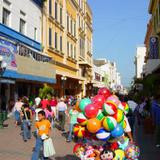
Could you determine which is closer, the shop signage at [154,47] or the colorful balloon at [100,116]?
the colorful balloon at [100,116]

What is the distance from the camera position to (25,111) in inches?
581

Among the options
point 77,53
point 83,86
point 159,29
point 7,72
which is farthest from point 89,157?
point 83,86

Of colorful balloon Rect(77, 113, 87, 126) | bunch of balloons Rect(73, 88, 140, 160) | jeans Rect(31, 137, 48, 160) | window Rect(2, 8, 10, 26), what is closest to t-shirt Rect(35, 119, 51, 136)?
jeans Rect(31, 137, 48, 160)

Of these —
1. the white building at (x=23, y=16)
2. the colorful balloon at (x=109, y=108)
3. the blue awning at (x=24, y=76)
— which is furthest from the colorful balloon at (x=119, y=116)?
the white building at (x=23, y=16)

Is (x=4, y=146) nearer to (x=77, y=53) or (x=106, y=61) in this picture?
(x=77, y=53)

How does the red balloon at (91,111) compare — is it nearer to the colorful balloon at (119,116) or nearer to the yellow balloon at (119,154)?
the colorful balloon at (119,116)

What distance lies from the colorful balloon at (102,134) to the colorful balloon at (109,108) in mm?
337

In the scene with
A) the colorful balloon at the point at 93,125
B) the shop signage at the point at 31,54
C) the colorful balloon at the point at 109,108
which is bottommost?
the colorful balloon at the point at 93,125

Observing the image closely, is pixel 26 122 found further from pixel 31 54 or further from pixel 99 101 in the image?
pixel 31 54

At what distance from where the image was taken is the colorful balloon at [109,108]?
7.34m

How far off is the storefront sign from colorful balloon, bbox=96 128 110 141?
612 inches

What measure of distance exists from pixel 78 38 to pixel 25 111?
41.6 meters

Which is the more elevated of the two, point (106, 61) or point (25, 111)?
point (106, 61)

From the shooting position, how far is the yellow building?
37.9 metres
